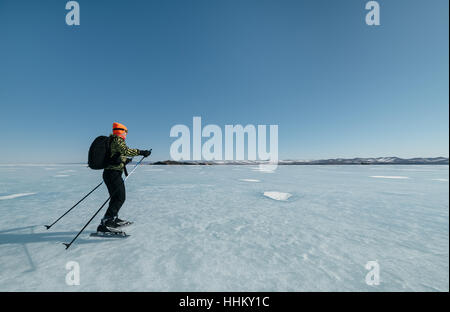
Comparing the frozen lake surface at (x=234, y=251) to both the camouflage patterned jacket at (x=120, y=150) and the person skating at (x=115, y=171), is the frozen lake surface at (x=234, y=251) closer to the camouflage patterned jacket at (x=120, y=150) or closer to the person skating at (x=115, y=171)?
the person skating at (x=115, y=171)

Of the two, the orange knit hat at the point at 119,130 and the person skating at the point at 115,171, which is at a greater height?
the orange knit hat at the point at 119,130

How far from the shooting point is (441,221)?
3.85 m

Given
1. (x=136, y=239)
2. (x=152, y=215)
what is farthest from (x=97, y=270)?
(x=152, y=215)

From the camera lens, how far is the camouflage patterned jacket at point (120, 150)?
9.92 ft

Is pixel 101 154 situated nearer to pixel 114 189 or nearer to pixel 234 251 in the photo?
pixel 114 189

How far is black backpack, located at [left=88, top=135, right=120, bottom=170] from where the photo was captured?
2.89 meters

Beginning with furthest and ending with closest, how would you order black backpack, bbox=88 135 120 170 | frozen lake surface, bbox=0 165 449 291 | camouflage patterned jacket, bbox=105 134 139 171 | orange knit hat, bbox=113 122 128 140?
orange knit hat, bbox=113 122 128 140 < camouflage patterned jacket, bbox=105 134 139 171 < black backpack, bbox=88 135 120 170 < frozen lake surface, bbox=0 165 449 291

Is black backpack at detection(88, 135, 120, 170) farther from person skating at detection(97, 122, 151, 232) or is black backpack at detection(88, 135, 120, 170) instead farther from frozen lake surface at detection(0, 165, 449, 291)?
frozen lake surface at detection(0, 165, 449, 291)

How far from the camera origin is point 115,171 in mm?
3127

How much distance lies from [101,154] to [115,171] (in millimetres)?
364

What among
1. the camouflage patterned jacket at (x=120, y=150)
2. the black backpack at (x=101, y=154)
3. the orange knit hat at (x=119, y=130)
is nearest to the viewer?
the black backpack at (x=101, y=154)

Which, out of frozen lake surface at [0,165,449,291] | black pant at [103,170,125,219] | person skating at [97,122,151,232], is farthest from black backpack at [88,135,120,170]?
frozen lake surface at [0,165,449,291]

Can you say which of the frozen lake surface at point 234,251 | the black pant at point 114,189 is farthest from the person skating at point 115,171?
the frozen lake surface at point 234,251
